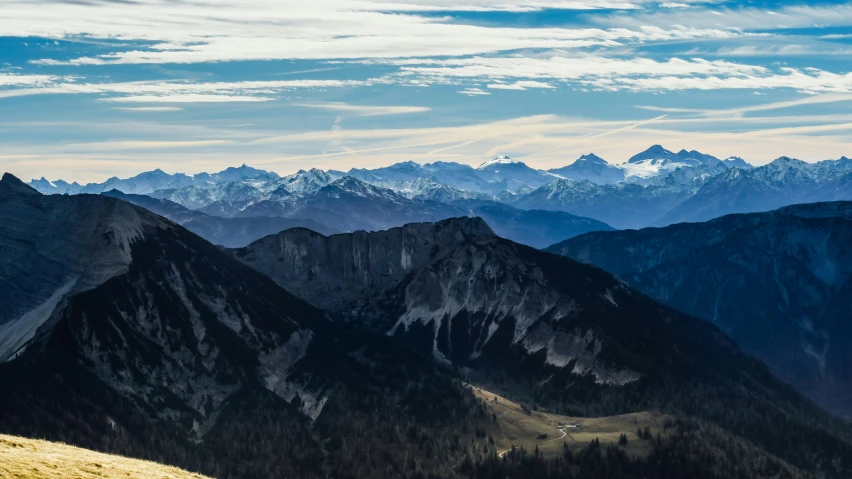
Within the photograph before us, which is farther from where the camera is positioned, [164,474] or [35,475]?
[164,474]

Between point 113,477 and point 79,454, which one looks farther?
point 79,454

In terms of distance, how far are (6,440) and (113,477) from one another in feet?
78.4

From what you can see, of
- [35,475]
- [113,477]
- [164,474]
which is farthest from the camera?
[164,474]

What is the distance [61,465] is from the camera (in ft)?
361

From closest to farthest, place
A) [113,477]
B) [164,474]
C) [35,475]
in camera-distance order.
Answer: [35,475] < [113,477] < [164,474]

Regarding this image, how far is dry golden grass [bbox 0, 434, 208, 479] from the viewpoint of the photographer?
341 feet

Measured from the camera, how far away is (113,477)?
11031 centimetres

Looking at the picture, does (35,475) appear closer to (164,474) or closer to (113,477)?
(113,477)

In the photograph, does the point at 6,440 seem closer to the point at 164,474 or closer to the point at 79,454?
the point at 79,454

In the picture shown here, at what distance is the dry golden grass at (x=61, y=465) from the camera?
104m

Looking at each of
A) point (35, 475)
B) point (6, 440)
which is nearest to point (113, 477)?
point (35, 475)

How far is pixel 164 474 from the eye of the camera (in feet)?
395

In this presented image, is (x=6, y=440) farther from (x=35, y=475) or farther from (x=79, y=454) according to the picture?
(x=35, y=475)

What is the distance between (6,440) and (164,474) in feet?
76.8
